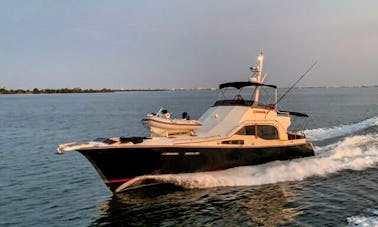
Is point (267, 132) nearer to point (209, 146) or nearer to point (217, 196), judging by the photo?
point (209, 146)

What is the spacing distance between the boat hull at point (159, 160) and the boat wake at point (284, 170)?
0.28m

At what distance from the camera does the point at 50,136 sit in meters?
40.3

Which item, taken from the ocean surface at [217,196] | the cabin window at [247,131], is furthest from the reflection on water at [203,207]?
the cabin window at [247,131]

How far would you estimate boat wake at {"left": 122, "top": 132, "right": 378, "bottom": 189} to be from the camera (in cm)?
1806

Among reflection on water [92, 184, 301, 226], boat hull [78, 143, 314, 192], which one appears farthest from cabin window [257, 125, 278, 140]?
reflection on water [92, 184, 301, 226]

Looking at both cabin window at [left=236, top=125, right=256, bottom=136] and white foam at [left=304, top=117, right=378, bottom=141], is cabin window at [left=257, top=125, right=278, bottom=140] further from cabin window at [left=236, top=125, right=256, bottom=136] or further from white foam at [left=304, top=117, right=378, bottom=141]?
white foam at [left=304, top=117, right=378, bottom=141]

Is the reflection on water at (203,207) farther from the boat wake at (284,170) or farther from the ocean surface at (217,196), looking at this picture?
the boat wake at (284,170)

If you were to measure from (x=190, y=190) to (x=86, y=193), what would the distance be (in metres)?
4.59

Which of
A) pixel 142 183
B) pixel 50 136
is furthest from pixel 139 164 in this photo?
pixel 50 136

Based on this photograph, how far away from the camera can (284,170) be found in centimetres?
1994

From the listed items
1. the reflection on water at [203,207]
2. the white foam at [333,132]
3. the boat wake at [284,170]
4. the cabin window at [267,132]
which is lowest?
the reflection on water at [203,207]

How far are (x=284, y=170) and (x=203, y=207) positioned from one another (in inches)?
231

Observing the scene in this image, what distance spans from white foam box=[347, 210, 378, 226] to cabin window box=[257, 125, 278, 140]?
6938 millimetres

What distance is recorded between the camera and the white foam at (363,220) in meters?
13.2
